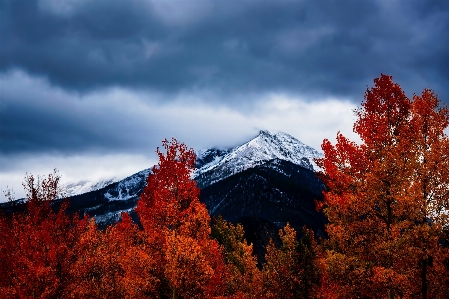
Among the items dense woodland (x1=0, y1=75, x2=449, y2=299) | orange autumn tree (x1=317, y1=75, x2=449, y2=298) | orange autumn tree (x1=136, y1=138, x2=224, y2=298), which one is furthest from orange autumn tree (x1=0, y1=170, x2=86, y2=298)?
orange autumn tree (x1=317, y1=75, x2=449, y2=298)

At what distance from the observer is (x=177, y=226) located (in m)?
21.2

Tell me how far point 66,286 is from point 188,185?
29.8ft

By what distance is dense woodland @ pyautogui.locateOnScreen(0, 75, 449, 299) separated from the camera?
51.8 feet

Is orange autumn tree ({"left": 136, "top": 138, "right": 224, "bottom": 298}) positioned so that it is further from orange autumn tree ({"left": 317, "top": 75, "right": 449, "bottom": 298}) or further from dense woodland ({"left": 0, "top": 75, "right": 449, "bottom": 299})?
orange autumn tree ({"left": 317, "top": 75, "right": 449, "bottom": 298})

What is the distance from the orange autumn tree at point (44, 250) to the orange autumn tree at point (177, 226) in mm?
4454

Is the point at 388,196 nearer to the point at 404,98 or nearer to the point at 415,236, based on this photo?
the point at 415,236

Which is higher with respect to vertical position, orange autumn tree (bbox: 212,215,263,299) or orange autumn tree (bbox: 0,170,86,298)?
orange autumn tree (bbox: 0,170,86,298)

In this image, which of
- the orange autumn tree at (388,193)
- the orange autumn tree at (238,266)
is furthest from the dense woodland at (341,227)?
the orange autumn tree at (238,266)

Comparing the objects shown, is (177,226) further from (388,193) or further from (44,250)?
(388,193)

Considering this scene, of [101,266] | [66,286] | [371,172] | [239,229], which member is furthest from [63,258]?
[239,229]

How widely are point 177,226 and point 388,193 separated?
11409mm

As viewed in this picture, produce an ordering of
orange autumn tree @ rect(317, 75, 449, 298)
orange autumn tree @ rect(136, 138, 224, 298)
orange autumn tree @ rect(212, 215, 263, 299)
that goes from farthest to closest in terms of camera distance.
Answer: orange autumn tree @ rect(212, 215, 263, 299) < orange autumn tree @ rect(136, 138, 224, 298) < orange autumn tree @ rect(317, 75, 449, 298)

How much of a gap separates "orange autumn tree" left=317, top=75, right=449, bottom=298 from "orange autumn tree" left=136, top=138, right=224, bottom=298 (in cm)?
722

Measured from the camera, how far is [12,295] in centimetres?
2234
